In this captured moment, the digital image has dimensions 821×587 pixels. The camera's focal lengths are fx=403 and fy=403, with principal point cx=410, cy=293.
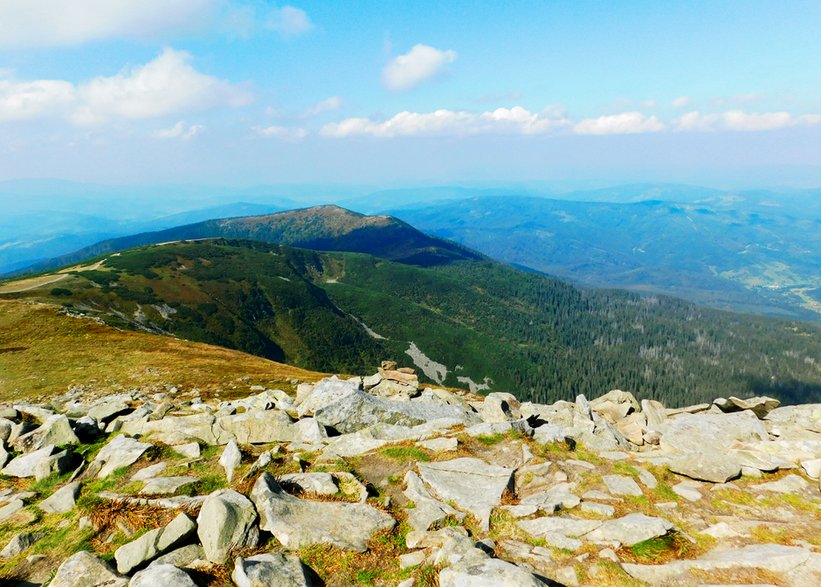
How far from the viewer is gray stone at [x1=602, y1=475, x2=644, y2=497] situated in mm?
13906

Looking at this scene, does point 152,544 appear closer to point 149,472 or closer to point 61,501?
point 149,472

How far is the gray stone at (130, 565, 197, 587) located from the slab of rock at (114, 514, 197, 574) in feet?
3.32

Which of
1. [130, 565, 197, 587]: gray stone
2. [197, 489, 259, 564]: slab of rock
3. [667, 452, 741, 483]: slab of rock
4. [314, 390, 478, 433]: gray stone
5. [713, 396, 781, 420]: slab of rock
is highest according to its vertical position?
[130, 565, 197, 587]: gray stone

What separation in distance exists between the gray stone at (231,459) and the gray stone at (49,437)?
8385 mm

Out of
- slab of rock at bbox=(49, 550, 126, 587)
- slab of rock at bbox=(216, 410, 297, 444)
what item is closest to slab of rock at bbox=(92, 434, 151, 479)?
slab of rock at bbox=(216, 410, 297, 444)

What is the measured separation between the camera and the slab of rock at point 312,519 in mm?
10665

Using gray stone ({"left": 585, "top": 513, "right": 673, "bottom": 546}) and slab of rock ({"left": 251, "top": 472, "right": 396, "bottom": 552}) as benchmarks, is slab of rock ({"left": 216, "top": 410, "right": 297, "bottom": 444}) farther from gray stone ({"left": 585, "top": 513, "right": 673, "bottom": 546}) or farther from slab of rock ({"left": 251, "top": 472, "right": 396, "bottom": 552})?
gray stone ({"left": 585, "top": 513, "right": 673, "bottom": 546})

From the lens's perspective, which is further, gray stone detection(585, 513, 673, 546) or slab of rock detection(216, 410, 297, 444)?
slab of rock detection(216, 410, 297, 444)

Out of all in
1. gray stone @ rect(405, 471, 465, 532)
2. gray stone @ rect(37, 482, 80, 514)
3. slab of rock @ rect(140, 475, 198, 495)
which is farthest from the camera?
gray stone @ rect(37, 482, 80, 514)

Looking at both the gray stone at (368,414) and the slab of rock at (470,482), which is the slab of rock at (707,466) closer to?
the slab of rock at (470,482)

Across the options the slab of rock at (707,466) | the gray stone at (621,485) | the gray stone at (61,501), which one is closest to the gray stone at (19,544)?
the gray stone at (61,501)

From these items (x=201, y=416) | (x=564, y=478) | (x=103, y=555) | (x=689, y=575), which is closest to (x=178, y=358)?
(x=201, y=416)

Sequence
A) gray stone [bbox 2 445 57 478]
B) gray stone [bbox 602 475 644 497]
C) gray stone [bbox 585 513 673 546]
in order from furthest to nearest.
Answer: gray stone [bbox 2 445 57 478] → gray stone [bbox 602 475 644 497] → gray stone [bbox 585 513 673 546]

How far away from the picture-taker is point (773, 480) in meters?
14.8
